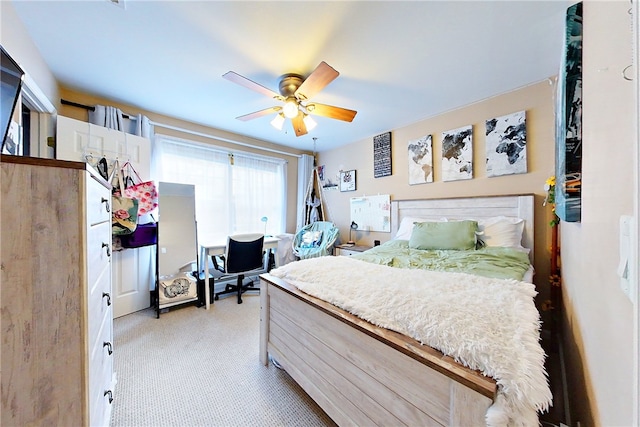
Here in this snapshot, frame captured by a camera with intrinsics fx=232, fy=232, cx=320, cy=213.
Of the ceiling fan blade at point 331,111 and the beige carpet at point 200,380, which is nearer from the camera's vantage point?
the beige carpet at point 200,380

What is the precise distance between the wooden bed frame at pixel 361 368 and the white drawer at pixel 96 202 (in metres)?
1.02

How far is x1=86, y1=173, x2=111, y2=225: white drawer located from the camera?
0.85 metres

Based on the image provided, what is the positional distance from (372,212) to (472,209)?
1.37 m

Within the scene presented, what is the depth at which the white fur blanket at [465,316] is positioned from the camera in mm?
626

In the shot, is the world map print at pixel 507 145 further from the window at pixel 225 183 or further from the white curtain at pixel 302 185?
the window at pixel 225 183

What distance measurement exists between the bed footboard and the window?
233cm

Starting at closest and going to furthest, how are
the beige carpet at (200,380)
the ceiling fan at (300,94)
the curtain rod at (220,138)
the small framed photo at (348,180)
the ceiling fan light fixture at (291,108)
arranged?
the beige carpet at (200,380) → the ceiling fan at (300,94) → the ceiling fan light fixture at (291,108) → the curtain rod at (220,138) → the small framed photo at (348,180)

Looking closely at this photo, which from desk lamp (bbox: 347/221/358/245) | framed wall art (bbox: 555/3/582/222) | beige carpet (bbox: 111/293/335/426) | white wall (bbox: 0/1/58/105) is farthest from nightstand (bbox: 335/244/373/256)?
white wall (bbox: 0/1/58/105)

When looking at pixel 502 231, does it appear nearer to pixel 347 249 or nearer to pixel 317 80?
pixel 347 249

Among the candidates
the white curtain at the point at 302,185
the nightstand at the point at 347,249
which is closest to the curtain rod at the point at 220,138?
the white curtain at the point at 302,185

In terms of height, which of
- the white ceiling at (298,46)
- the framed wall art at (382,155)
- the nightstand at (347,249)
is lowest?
the nightstand at (347,249)

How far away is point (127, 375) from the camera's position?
64.0 inches

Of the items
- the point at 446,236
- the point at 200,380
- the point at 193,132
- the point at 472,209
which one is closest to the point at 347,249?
the point at 446,236

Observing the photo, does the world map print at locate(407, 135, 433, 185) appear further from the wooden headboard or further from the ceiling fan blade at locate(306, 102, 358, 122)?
the ceiling fan blade at locate(306, 102, 358, 122)
